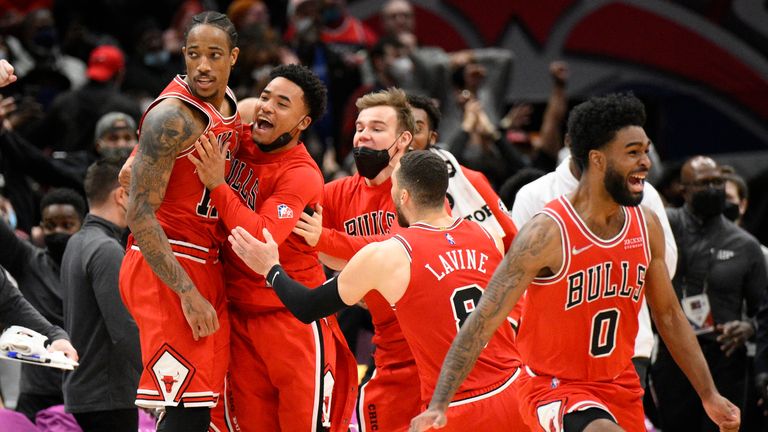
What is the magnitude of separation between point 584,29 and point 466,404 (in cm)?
892

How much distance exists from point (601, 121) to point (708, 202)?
338 centimetres

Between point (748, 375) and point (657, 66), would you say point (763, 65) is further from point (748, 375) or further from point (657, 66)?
point (748, 375)

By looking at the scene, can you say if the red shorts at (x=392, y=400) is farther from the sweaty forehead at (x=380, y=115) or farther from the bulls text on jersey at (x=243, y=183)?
the sweaty forehead at (x=380, y=115)

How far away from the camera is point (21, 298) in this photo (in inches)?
229

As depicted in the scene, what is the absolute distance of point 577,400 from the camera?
16.0 ft

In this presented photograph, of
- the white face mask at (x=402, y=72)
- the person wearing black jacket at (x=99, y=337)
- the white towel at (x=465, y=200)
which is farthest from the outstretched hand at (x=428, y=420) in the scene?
the white face mask at (x=402, y=72)

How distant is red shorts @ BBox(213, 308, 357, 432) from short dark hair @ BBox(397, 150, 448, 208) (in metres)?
0.96

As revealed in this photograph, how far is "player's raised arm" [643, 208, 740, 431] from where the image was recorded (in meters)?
5.10

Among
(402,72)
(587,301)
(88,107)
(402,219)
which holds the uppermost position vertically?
(402,72)

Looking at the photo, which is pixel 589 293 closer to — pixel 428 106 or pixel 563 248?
pixel 563 248

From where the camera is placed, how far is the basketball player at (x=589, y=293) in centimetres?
482

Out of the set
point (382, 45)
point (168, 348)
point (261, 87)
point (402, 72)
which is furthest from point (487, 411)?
point (382, 45)

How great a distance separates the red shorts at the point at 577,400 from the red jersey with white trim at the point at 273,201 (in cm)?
146

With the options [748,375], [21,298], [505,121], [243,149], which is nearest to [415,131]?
[243,149]
